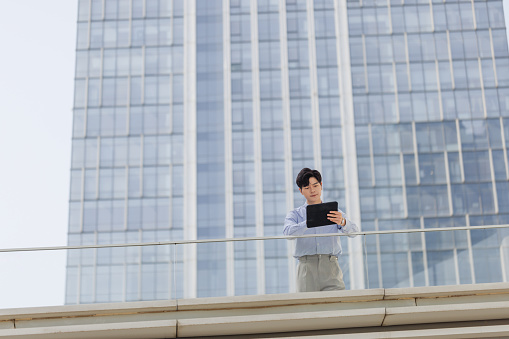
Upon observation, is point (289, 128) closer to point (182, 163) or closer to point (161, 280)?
point (182, 163)

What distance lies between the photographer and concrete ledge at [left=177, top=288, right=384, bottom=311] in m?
8.93

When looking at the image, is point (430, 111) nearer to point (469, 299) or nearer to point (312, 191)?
point (469, 299)

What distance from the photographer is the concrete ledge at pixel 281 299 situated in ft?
29.3

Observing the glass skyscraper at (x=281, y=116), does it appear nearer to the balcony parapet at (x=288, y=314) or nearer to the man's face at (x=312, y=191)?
the balcony parapet at (x=288, y=314)

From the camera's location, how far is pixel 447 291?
897cm

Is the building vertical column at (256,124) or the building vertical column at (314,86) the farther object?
the building vertical column at (314,86)

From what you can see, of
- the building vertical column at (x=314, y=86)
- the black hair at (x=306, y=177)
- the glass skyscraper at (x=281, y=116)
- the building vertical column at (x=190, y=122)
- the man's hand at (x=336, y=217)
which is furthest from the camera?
the building vertical column at (x=314, y=86)

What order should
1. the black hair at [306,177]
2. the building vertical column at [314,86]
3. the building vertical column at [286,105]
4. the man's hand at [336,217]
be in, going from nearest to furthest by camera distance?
the man's hand at [336,217] < the black hair at [306,177] < the building vertical column at [286,105] < the building vertical column at [314,86]

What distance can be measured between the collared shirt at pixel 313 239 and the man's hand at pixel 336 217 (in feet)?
0.55

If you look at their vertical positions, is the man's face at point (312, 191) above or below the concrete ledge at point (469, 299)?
above

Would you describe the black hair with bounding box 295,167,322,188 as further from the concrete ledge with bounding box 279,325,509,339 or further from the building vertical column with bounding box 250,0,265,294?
the building vertical column with bounding box 250,0,265,294

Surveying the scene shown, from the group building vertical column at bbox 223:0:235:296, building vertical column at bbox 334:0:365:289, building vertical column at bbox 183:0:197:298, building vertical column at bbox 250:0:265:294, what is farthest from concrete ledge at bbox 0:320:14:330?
building vertical column at bbox 334:0:365:289

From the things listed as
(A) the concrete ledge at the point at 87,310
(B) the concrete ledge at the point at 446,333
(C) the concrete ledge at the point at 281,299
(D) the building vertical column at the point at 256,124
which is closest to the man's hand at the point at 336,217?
(C) the concrete ledge at the point at 281,299

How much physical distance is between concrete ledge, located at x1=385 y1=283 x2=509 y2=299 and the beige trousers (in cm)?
54
